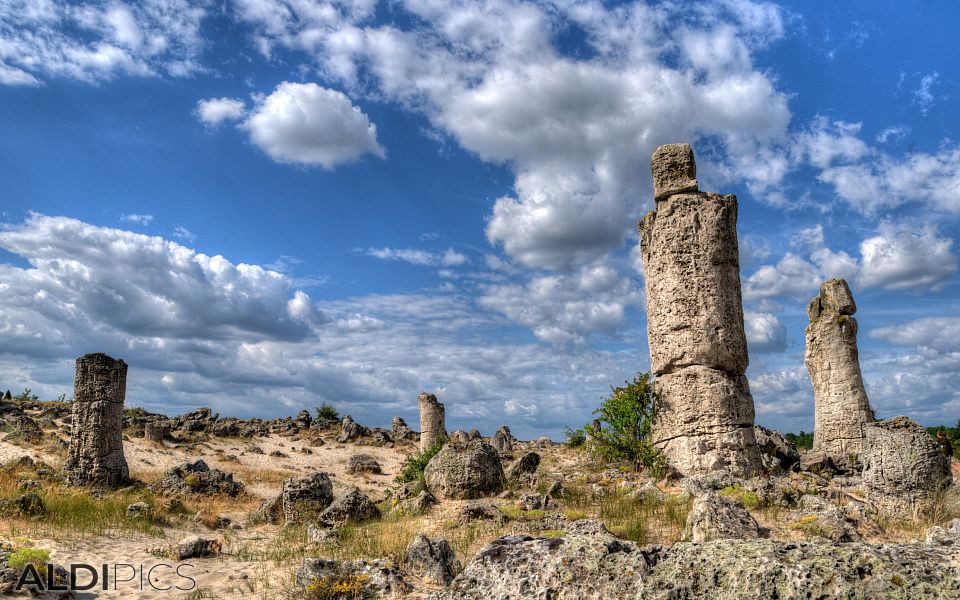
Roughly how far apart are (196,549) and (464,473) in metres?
4.99

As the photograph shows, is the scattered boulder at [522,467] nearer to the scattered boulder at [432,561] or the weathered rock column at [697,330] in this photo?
the weathered rock column at [697,330]

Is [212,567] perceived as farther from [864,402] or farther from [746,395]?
[864,402]

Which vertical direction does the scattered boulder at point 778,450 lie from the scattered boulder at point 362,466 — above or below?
above

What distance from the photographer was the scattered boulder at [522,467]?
1470cm

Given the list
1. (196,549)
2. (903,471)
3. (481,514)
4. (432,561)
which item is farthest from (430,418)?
(432,561)

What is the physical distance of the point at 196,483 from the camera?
1777 centimetres

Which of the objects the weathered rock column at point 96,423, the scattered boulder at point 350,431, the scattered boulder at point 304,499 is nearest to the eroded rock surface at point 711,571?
the scattered boulder at point 304,499

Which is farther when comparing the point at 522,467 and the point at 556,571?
the point at 522,467

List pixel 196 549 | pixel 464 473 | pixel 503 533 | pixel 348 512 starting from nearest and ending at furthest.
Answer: pixel 503 533, pixel 196 549, pixel 348 512, pixel 464 473

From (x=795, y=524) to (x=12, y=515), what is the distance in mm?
13830

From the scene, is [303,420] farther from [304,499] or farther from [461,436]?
[304,499]

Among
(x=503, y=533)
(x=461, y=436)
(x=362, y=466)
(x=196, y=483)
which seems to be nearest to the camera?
(x=503, y=533)

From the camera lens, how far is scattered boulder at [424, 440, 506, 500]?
41.7 ft

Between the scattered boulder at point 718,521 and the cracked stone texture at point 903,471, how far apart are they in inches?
147
